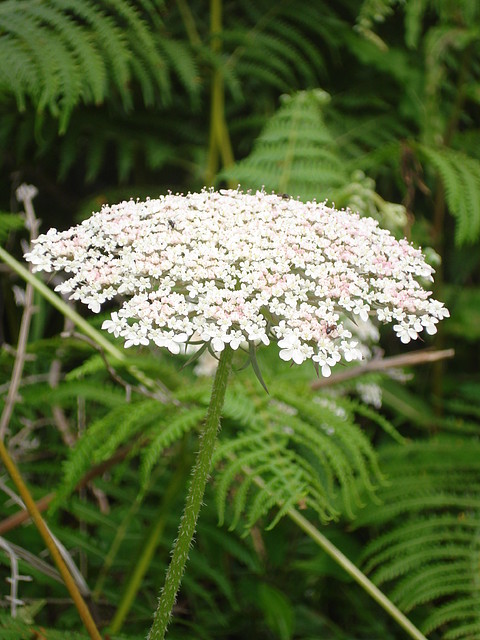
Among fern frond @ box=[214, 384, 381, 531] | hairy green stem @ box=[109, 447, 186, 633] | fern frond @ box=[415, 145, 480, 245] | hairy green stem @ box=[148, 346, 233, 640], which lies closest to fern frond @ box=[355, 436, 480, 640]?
fern frond @ box=[214, 384, 381, 531]

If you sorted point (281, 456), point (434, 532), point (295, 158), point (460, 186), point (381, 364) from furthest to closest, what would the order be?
point (295, 158) < point (460, 186) < point (434, 532) < point (381, 364) < point (281, 456)

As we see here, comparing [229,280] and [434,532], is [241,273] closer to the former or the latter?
[229,280]

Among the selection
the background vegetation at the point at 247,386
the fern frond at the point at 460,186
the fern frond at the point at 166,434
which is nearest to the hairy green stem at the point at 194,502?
the background vegetation at the point at 247,386

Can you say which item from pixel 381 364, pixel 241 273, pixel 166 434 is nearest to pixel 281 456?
pixel 166 434

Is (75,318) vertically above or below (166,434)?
above

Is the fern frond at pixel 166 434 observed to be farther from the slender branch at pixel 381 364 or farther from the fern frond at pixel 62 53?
the fern frond at pixel 62 53

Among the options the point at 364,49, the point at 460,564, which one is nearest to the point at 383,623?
the point at 460,564
